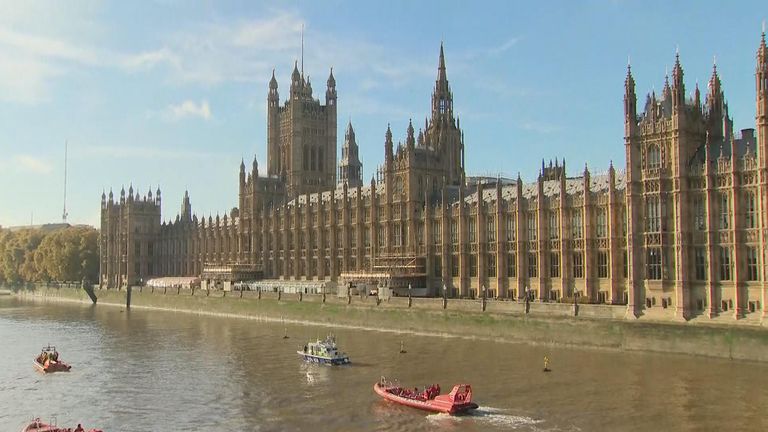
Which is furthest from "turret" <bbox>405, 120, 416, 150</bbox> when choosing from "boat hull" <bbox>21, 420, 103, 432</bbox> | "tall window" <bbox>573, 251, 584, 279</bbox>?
"boat hull" <bbox>21, 420, 103, 432</bbox>

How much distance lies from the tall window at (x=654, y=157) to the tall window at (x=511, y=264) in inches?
1219

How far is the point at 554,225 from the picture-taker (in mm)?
111938

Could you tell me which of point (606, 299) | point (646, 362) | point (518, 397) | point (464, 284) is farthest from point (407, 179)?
point (518, 397)

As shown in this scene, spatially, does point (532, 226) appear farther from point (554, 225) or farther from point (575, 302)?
point (575, 302)

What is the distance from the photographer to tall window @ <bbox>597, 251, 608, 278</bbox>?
104 meters

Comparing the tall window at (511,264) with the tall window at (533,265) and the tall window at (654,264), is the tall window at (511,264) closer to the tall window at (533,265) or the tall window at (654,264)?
the tall window at (533,265)

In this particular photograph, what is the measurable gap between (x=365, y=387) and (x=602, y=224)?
47.0 m

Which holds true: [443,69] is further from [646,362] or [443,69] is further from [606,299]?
[646,362]

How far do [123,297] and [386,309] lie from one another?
10430cm

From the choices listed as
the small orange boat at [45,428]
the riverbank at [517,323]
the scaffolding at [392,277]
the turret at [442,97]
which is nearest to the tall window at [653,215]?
the riverbank at [517,323]

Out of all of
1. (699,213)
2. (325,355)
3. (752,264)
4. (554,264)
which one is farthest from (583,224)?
(325,355)

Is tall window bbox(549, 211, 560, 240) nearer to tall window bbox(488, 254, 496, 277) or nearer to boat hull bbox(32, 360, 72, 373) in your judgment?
tall window bbox(488, 254, 496, 277)

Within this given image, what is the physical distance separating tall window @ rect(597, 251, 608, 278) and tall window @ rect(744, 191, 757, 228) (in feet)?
73.9

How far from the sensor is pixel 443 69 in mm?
171000
